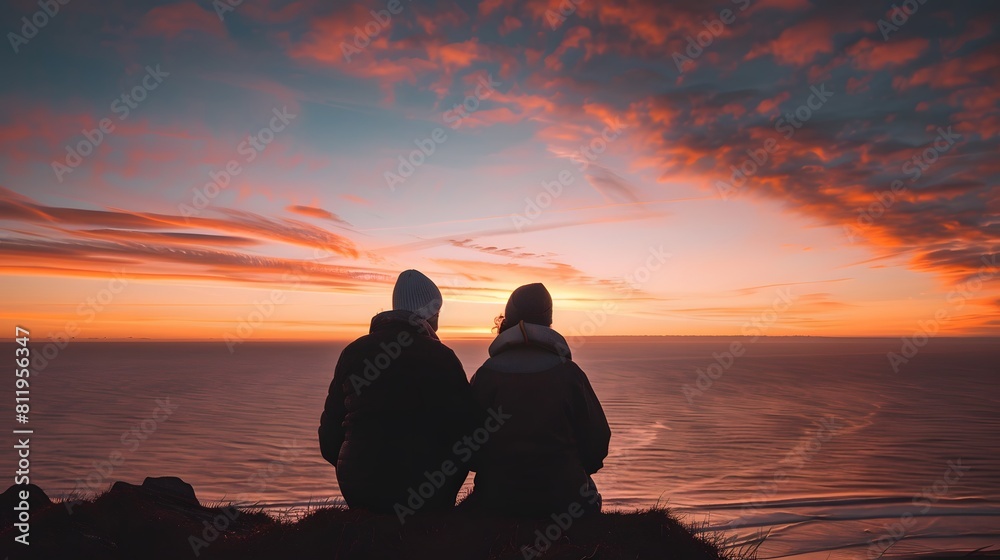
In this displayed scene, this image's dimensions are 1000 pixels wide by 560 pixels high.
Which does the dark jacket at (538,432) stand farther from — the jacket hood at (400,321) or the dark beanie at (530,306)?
the jacket hood at (400,321)

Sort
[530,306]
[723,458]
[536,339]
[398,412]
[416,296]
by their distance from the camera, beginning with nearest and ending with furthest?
1. [398,412]
2. [536,339]
3. [416,296]
4. [530,306]
5. [723,458]

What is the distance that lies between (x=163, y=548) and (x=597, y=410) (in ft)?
11.5

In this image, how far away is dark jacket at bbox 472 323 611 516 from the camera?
423cm

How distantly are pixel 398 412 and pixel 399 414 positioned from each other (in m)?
0.02

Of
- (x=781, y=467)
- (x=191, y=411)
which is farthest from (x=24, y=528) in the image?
(x=191, y=411)

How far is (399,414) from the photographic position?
13.8 ft

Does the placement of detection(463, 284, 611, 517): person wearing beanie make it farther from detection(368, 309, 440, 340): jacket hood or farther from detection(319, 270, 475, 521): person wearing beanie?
detection(368, 309, 440, 340): jacket hood

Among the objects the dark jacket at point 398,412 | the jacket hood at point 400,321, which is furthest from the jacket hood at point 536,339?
the jacket hood at point 400,321

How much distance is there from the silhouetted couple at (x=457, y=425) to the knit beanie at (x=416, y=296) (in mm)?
166

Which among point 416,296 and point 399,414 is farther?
point 416,296

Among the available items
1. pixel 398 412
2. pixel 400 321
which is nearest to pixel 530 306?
pixel 400 321

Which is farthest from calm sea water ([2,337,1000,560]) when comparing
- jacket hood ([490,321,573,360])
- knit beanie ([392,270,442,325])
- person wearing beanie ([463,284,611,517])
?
knit beanie ([392,270,442,325])

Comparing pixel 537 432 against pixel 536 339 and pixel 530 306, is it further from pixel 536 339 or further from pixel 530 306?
pixel 530 306

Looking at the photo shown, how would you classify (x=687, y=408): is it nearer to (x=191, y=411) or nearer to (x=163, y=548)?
(x=191, y=411)
